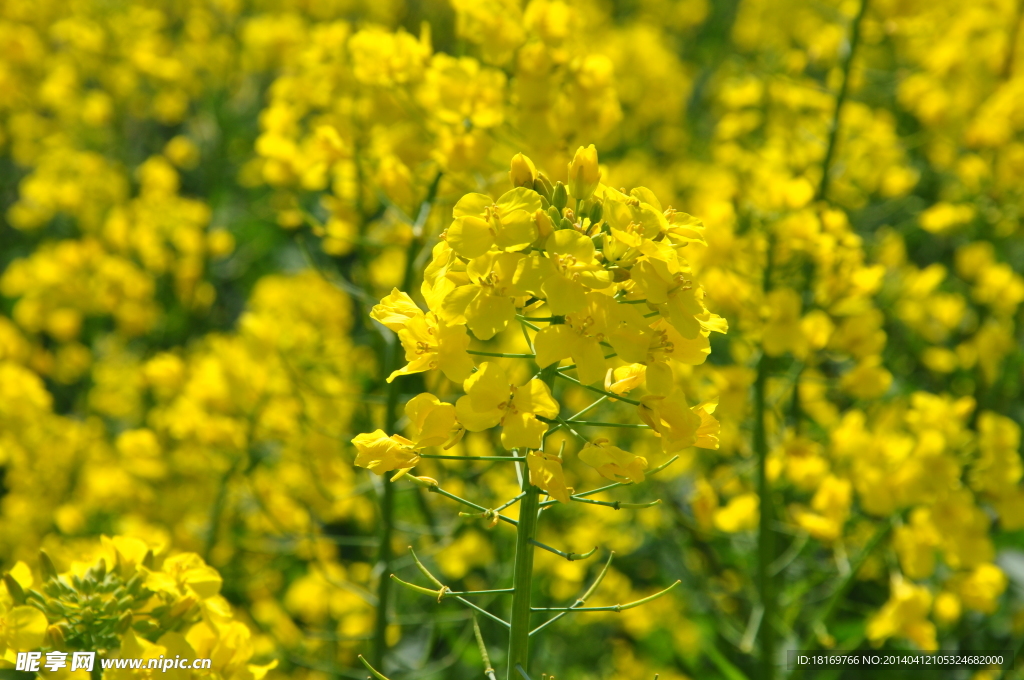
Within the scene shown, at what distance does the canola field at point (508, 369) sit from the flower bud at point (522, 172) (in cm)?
1

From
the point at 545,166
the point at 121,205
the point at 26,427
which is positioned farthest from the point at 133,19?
the point at 545,166

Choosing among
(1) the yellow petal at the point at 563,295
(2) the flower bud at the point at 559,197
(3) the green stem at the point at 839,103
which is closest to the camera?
(1) the yellow petal at the point at 563,295

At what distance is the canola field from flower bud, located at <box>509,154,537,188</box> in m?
0.01

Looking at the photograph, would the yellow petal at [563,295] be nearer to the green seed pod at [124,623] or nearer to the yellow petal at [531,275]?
the yellow petal at [531,275]

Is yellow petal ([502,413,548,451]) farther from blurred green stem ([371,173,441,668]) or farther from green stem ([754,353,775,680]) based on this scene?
green stem ([754,353,775,680])

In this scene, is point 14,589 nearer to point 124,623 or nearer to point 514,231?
point 124,623

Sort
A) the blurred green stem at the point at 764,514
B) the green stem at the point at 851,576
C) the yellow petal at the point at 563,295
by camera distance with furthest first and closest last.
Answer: the blurred green stem at the point at 764,514, the green stem at the point at 851,576, the yellow petal at the point at 563,295

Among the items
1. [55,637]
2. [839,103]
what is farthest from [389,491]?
[839,103]

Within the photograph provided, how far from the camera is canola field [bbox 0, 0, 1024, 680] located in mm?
1322

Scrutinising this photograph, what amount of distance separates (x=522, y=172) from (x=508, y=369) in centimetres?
116

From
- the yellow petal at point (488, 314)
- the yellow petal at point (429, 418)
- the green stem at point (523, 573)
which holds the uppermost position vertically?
the yellow petal at point (488, 314)

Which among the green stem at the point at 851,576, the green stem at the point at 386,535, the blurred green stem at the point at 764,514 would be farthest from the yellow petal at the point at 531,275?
the green stem at the point at 851,576

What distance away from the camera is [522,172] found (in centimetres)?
135

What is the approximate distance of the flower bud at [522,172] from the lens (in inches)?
52.7
